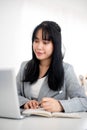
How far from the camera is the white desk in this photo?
1.09m

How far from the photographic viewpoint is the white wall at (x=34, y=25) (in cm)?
320

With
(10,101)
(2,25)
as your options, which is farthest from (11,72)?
(2,25)

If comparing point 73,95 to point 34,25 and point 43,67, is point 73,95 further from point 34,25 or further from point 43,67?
point 34,25

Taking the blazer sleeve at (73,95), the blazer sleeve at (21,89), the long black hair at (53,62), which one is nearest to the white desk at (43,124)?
the blazer sleeve at (73,95)

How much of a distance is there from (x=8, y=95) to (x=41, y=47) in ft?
1.83

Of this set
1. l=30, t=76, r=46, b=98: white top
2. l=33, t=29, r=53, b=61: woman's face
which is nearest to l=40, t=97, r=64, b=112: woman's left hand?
l=30, t=76, r=46, b=98: white top

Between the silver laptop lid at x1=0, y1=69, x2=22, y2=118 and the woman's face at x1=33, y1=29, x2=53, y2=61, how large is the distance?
0.54m

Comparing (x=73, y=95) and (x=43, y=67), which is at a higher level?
(x=43, y=67)

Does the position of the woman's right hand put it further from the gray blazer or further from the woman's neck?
the woman's neck

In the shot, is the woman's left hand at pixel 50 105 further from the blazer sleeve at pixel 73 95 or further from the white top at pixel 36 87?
the white top at pixel 36 87

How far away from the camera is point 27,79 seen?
181cm

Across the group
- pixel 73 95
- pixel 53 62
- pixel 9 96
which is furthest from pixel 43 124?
pixel 53 62

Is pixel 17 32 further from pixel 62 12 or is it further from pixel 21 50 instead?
pixel 62 12

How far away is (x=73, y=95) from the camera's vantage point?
1.70 meters
